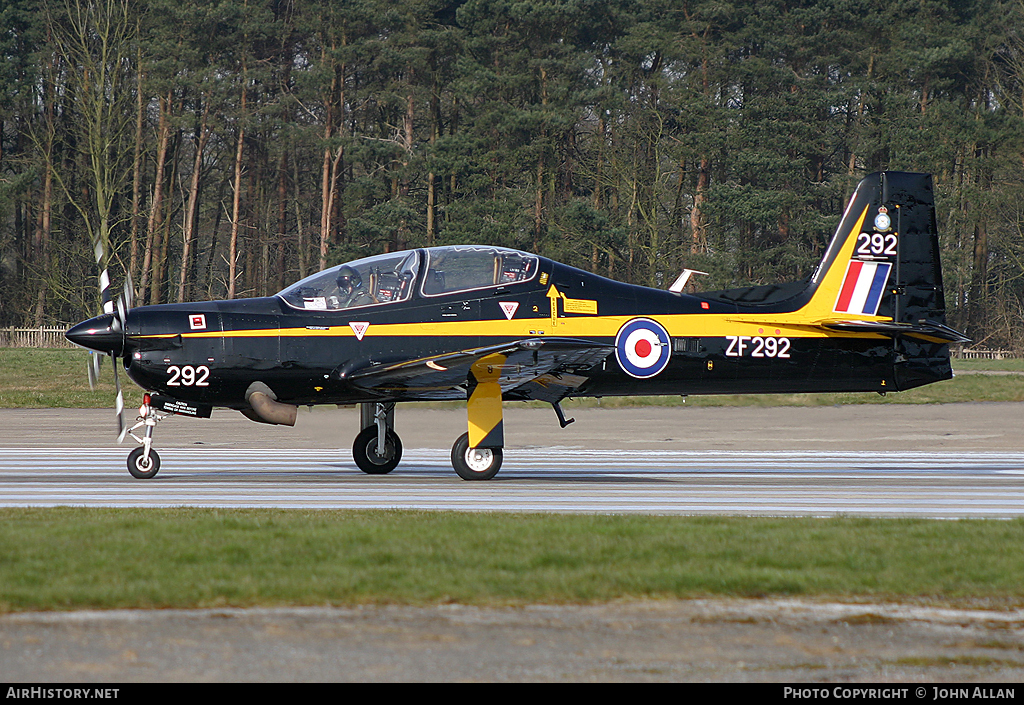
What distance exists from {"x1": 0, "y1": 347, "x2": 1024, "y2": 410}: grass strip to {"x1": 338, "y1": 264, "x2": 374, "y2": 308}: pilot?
17.2m

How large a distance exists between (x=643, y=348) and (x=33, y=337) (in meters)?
50.1

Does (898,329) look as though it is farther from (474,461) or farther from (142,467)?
(142,467)

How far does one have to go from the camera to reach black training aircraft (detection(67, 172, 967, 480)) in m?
13.2

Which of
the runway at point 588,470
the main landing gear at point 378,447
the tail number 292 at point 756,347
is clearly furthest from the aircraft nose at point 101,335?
the tail number 292 at point 756,347

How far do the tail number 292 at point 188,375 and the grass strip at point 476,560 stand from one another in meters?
3.79

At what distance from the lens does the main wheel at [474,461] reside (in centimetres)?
1359

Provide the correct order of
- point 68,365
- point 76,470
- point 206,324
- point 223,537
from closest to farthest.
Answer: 1. point 223,537
2. point 206,324
3. point 76,470
4. point 68,365

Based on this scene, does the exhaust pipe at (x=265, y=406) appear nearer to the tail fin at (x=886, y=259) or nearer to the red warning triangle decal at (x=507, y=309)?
the red warning triangle decal at (x=507, y=309)

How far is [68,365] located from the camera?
39.7 metres

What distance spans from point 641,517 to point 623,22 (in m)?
53.3

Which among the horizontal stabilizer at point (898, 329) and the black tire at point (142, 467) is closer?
the black tire at point (142, 467)

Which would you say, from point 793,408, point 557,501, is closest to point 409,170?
point 793,408

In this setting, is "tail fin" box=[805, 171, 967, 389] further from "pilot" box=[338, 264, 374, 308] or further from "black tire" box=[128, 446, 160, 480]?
"black tire" box=[128, 446, 160, 480]

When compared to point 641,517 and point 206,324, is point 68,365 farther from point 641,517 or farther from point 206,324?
point 641,517
